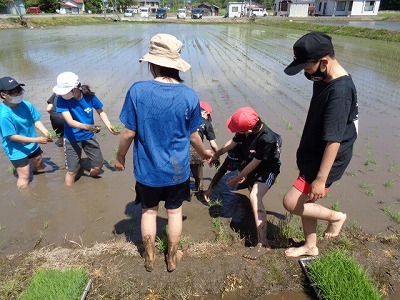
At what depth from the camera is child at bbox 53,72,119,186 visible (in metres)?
3.63

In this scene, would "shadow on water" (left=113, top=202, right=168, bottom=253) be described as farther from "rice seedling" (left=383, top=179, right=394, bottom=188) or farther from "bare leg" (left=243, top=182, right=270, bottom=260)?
"rice seedling" (left=383, top=179, right=394, bottom=188)

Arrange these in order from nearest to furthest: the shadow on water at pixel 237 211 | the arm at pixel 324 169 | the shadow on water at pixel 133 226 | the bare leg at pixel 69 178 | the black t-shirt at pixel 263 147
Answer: the arm at pixel 324 169, the black t-shirt at pixel 263 147, the shadow on water at pixel 133 226, the shadow on water at pixel 237 211, the bare leg at pixel 69 178

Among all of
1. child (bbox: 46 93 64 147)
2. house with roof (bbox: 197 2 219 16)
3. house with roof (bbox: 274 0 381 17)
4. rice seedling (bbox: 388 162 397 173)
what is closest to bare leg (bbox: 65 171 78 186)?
child (bbox: 46 93 64 147)

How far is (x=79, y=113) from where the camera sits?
153 inches

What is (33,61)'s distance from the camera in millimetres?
12938

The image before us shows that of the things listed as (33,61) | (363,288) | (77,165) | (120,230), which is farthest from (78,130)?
(33,61)

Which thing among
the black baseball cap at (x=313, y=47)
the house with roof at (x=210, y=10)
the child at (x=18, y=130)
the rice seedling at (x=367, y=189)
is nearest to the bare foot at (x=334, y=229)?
the rice seedling at (x=367, y=189)

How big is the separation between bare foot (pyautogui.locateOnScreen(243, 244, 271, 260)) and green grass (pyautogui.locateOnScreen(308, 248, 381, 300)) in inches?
14.5

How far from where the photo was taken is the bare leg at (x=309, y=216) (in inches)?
97.5

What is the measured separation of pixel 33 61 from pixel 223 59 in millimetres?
7568

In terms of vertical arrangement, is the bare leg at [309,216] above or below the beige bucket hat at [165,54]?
below

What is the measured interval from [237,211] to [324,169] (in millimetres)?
1591

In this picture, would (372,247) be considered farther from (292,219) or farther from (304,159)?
(304,159)

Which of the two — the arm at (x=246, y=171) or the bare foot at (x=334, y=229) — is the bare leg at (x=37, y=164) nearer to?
the arm at (x=246, y=171)
